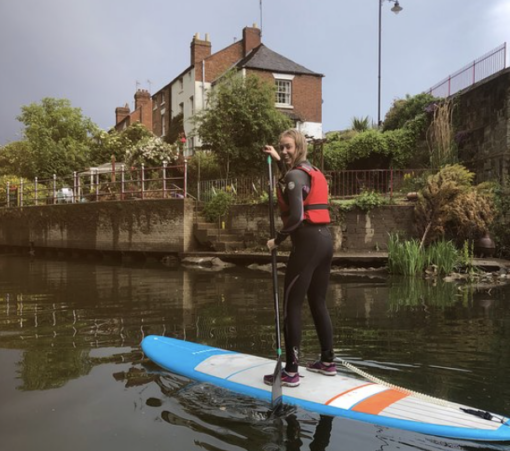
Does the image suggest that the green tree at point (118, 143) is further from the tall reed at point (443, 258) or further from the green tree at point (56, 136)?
the tall reed at point (443, 258)

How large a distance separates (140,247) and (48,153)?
60.1ft

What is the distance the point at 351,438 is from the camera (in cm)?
282

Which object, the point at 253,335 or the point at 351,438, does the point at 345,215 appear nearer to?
the point at 253,335

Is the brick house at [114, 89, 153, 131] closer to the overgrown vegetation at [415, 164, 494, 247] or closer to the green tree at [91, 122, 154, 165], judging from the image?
the green tree at [91, 122, 154, 165]

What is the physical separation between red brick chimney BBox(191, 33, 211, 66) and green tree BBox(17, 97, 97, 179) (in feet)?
33.5

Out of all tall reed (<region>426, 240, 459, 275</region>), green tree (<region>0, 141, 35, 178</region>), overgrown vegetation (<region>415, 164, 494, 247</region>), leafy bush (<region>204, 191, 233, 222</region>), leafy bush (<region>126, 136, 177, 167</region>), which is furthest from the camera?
green tree (<region>0, 141, 35, 178</region>)

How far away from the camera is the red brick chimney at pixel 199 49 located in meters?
26.9

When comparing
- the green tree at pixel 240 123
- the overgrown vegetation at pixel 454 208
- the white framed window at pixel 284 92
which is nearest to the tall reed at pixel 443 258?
the overgrown vegetation at pixel 454 208

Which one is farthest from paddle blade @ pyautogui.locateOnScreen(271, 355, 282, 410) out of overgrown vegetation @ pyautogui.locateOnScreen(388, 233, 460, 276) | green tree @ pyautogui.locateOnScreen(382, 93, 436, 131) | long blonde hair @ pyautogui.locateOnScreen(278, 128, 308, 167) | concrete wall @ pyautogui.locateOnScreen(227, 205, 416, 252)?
green tree @ pyautogui.locateOnScreen(382, 93, 436, 131)

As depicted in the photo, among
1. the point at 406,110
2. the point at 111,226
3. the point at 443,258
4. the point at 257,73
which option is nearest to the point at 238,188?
the point at 111,226

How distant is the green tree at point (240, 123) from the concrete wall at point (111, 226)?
3659mm

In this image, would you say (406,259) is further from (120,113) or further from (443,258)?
(120,113)

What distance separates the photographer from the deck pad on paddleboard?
2.76 meters

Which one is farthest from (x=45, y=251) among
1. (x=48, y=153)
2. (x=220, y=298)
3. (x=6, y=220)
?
(x=220, y=298)
